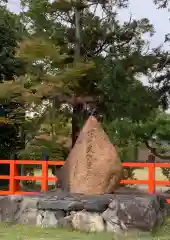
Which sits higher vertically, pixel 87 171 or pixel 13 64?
pixel 13 64

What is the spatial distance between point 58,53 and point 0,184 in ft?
21.2

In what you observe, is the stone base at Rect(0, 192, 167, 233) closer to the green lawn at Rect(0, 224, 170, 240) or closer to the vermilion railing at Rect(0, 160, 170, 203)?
the green lawn at Rect(0, 224, 170, 240)

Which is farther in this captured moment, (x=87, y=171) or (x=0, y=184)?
(x=0, y=184)

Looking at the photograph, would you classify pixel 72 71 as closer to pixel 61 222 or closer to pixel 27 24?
pixel 27 24

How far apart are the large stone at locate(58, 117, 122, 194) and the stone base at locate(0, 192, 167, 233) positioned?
0.86 feet


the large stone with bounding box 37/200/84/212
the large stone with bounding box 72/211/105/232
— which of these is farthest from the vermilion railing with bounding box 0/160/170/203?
the large stone with bounding box 72/211/105/232

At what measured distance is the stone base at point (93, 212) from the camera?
292 inches

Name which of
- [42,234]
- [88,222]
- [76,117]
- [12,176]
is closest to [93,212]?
[88,222]

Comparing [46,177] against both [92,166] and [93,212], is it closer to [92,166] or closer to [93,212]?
[92,166]

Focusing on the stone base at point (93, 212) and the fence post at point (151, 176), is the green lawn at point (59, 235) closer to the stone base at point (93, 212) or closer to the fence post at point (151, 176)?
the stone base at point (93, 212)

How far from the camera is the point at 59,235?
721 cm

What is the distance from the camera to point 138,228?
7.39 metres

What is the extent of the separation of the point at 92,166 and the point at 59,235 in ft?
4.85

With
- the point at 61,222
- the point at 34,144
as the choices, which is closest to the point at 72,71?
the point at 34,144
